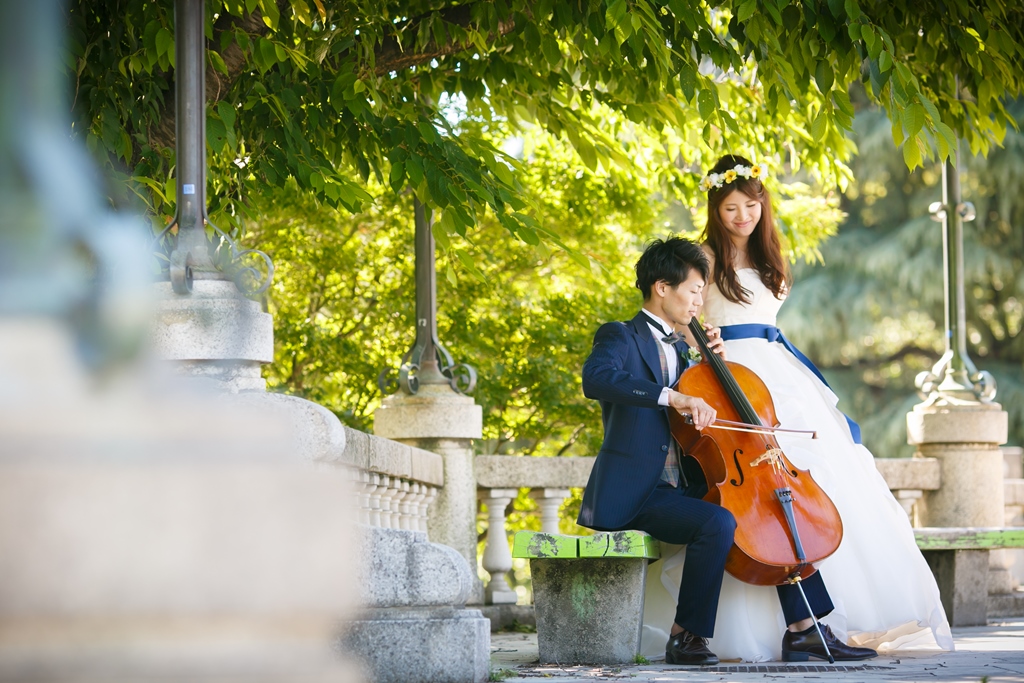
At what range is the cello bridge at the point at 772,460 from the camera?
4.41 metres

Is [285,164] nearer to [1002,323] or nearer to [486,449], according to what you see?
[486,449]

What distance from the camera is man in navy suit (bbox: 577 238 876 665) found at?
4328 mm

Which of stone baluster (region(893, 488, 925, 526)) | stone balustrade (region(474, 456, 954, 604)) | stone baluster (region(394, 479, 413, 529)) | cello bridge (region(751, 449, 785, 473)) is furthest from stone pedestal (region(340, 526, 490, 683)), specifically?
stone baluster (region(893, 488, 925, 526))

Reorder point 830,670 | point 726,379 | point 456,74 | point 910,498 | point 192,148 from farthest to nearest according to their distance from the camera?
point 910,498
point 456,74
point 726,379
point 830,670
point 192,148

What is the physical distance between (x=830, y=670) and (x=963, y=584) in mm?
3155

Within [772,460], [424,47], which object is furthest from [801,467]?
[424,47]

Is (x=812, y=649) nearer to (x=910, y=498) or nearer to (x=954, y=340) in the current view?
(x=910, y=498)

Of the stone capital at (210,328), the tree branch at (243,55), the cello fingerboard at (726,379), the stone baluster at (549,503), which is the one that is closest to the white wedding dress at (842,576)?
the cello fingerboard at (726,379)

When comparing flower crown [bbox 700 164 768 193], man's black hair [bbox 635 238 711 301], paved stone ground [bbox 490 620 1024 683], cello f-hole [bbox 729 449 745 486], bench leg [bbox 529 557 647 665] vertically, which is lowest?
paved stone ground [bbox 490 620 1024 683]

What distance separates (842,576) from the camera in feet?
15.4

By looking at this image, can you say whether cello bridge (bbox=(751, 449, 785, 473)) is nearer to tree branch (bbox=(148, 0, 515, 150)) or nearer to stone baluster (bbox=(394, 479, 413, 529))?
stone baluster (bbox=(394, 479, 413, 529))

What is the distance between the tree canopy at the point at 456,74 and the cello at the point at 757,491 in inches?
37.9

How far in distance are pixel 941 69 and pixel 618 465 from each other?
2.99 m

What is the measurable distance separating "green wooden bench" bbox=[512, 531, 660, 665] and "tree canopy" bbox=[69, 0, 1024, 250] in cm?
120
